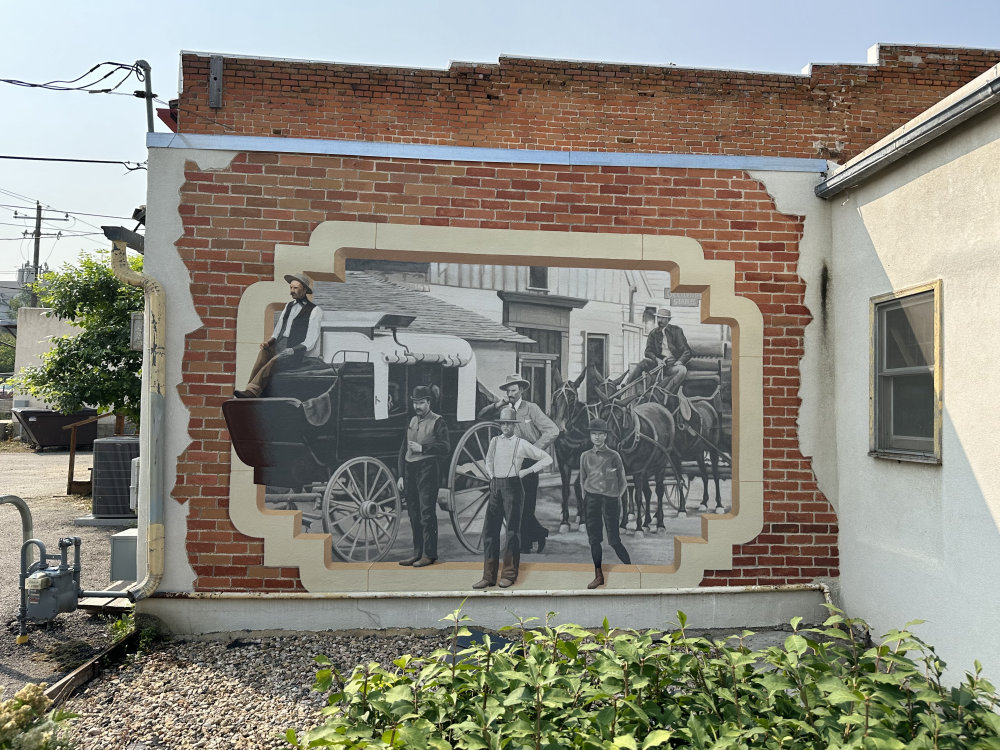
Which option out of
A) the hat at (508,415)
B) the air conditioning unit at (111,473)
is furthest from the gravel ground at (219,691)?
the air conditioning unit at (111,473)

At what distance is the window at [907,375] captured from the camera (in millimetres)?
4426

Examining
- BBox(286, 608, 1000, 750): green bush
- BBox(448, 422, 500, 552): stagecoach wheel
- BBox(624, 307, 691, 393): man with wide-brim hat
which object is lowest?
BBox(286, 608, 1000, 750): green bush

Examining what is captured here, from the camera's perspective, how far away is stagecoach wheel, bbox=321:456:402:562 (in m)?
5.25

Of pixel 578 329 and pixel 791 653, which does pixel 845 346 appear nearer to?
pixel 578 329

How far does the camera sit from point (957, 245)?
4.19 metres

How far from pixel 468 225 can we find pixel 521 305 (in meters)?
0.77

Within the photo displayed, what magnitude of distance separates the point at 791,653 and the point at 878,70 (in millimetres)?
7209

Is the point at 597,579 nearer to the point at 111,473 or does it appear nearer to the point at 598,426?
the point at 598,426

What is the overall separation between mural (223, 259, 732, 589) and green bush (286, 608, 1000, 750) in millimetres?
2729

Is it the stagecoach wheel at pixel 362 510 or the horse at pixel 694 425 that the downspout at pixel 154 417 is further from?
the horse at pixel 694 425

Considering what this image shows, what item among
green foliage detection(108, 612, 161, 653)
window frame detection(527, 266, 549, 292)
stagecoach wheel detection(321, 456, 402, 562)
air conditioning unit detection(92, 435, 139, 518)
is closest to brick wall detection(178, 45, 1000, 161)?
window frame detection(527, 266, 549, 292)

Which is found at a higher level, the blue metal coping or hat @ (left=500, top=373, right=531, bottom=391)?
the blue metal coping

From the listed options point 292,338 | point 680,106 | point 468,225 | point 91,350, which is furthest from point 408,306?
point 91,350

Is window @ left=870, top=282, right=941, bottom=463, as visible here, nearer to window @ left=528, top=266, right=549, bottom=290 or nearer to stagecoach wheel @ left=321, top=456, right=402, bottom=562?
window @ left=528, top=266, right=549, bottom=290
